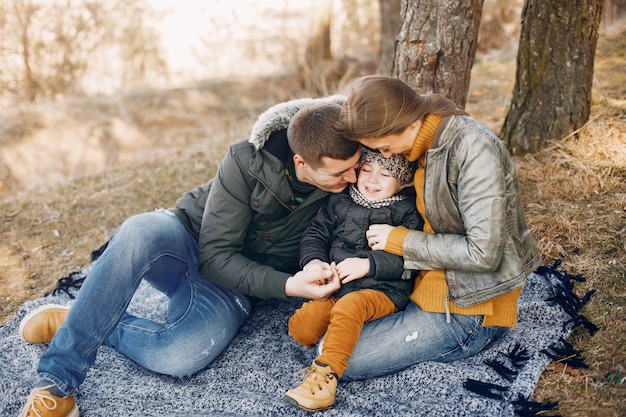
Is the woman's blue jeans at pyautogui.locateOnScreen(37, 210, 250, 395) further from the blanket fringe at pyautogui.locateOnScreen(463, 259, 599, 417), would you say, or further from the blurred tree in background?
the blurred tree in background

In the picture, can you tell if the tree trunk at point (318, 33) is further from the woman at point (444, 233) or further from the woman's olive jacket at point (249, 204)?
the woman at point (444, 233)

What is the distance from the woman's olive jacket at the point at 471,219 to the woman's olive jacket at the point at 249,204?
645 mm

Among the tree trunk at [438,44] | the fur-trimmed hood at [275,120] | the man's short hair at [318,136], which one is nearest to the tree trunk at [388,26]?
the tree trunk at [438,44]

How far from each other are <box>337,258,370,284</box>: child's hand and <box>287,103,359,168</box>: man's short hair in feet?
1.69

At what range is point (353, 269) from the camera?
8.95 feet

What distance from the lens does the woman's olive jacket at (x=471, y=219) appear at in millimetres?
2402

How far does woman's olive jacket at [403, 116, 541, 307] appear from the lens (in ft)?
7.88

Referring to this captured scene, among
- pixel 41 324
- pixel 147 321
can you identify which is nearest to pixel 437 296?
pixel 147 321

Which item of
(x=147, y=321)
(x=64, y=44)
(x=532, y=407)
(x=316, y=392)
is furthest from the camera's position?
(x=64, y=44)

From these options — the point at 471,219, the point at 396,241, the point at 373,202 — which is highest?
the point at 471,219

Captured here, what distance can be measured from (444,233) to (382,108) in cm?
69

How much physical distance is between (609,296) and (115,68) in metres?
11.5

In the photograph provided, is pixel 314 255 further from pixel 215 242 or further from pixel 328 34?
pixel 328 34

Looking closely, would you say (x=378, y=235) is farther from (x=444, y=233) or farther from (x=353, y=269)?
(x=444, y=233)
